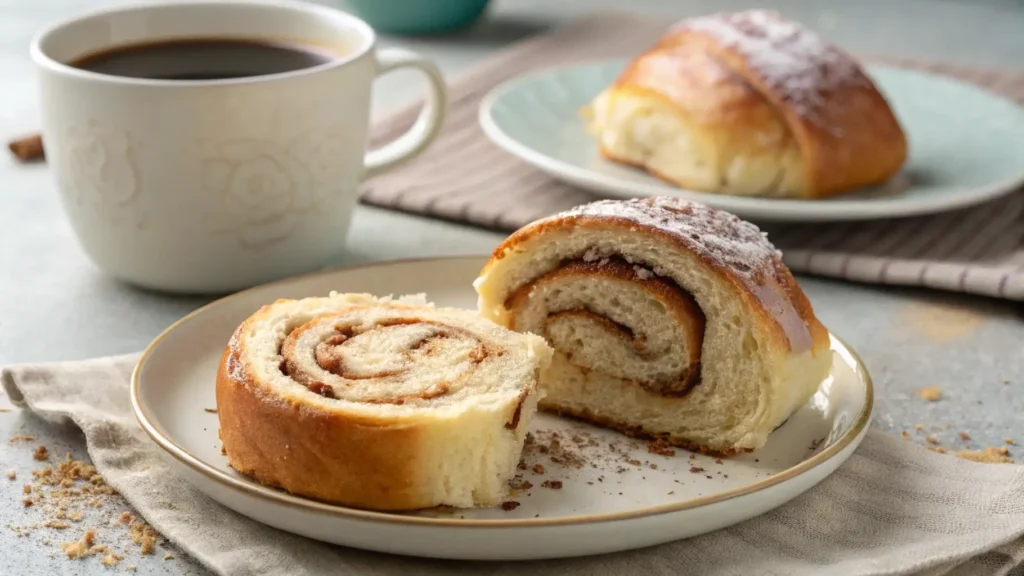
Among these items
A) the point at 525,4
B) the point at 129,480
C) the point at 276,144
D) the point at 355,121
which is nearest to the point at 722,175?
the point at 355,121

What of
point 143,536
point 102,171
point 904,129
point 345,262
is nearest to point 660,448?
point 143,536

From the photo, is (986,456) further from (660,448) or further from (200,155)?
(200,155)

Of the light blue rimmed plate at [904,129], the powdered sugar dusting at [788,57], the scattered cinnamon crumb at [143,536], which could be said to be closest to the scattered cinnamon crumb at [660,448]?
the scattered cinnamon crumb at [143,536]

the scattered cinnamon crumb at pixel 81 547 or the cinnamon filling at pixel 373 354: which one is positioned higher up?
the cinnamon filling at pixel 373 354

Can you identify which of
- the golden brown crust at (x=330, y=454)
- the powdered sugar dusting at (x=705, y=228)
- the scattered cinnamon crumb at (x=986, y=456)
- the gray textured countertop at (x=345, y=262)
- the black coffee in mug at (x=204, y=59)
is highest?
the black coffee in mug at (x=204, y=59)

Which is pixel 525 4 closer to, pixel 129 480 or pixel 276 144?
pixel 276 144

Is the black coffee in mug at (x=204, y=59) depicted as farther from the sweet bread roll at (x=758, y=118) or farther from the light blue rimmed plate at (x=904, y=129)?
the sweet bread roll at (x=758, y=118)
